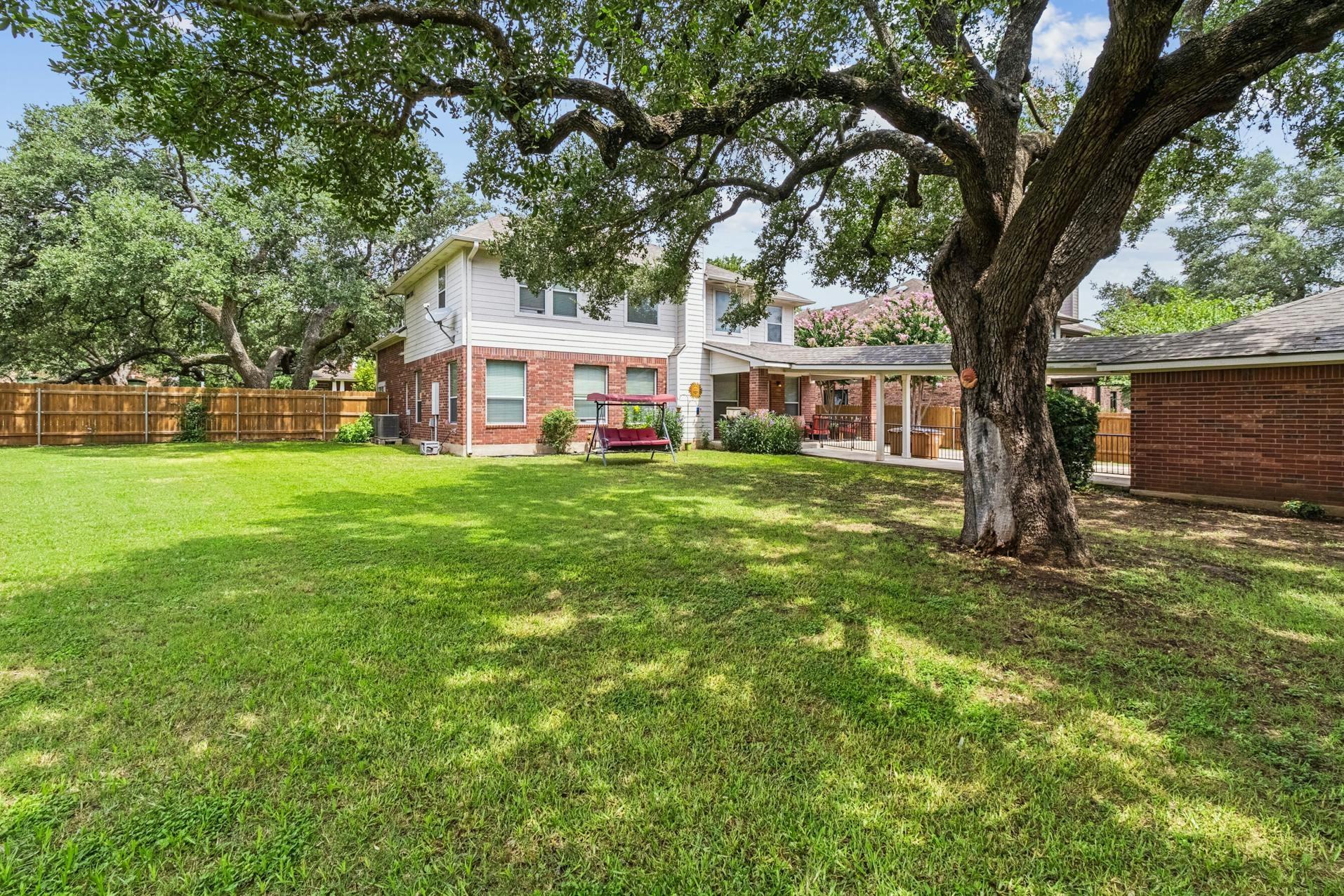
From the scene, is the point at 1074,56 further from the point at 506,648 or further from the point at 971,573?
the point at 506,648

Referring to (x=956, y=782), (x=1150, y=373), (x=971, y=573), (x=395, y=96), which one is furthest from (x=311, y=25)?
(x=1150, y=373)

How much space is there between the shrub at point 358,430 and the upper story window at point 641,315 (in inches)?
404

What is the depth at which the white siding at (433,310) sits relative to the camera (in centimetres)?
1518

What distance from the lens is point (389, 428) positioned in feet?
66.1

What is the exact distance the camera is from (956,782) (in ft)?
7.55

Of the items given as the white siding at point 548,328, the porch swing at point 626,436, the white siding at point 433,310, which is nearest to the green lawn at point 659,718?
the porch swing at point 626,436

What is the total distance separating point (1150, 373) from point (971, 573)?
7.75m

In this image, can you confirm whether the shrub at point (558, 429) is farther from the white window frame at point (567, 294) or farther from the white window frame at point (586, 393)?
the white window frame at point (567, 294)

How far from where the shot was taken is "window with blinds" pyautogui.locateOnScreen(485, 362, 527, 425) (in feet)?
51.0

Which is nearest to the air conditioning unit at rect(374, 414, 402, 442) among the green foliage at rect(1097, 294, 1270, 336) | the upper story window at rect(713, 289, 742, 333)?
the upper story window at rect(713, 289, 742, 333)

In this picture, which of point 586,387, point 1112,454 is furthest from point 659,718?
point 1112,454

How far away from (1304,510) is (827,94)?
348 inches

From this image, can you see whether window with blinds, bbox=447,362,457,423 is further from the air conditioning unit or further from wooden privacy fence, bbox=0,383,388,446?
wooden privacy fence, bbox=0,383,388,446

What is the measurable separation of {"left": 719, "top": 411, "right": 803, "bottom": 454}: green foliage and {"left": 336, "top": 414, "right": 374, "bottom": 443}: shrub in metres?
12.6
